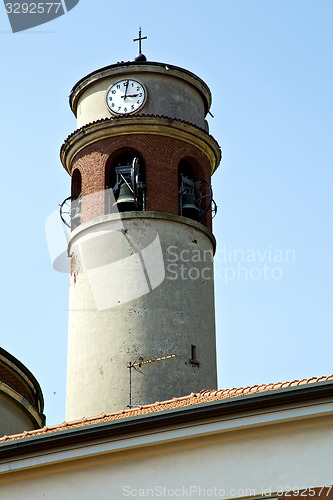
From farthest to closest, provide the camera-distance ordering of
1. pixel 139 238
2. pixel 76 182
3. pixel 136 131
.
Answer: pixel 76 182, pixel 136 131, pixel 139 238

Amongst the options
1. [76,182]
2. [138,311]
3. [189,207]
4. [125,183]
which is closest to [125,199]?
[125,183]

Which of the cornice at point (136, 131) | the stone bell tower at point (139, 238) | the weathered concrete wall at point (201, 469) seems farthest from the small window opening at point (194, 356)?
the weathered concrete wall at point (201, 469)

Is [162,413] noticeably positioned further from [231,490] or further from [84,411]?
[84,411]

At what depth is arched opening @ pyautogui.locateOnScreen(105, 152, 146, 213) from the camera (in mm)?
22969

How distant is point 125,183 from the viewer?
23.2 metres

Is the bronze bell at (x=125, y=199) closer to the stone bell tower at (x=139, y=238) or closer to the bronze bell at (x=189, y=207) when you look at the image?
the stone bell tower at (x=139, y=238)

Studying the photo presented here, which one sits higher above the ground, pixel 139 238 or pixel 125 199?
pixel 125 199

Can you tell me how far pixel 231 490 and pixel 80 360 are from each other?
10705mm

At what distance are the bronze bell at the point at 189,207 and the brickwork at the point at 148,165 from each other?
283 millimetres

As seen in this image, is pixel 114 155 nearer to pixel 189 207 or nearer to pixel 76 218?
pixel 76 218

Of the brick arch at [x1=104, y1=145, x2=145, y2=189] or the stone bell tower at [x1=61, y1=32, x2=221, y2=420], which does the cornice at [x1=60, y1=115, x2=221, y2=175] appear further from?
the brick arch at [x1=104, y1=145, x2=145, y2=189]

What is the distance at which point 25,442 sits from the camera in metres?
12.7

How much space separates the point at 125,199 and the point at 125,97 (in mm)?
2725

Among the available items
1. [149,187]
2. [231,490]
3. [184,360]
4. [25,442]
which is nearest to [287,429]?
[231,490]
